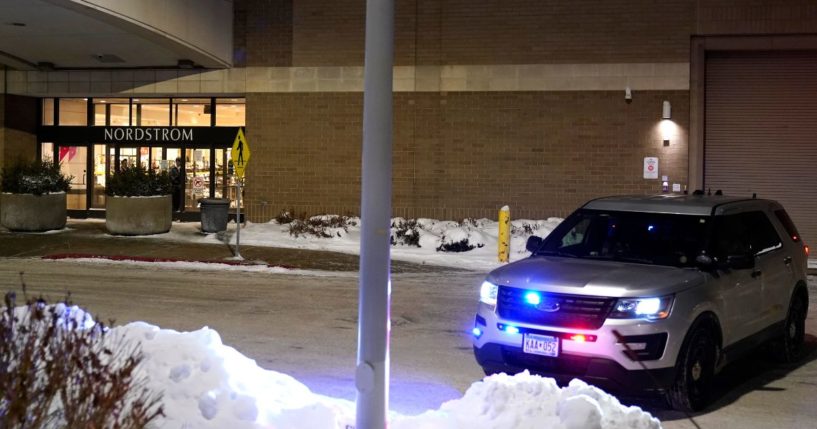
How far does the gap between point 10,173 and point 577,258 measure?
18288mm

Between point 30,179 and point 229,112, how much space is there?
6.29m

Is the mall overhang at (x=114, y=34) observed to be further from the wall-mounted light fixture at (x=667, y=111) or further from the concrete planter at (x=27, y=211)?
the wall-mounted light fixture at (x=667, y=111)

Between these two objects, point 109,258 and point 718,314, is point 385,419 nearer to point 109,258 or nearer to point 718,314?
point 718,314

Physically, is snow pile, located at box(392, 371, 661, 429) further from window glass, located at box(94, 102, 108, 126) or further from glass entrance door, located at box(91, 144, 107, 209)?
window glass, located at box(94, 102, 108, 126)

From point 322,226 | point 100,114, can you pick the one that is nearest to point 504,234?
point 322,226

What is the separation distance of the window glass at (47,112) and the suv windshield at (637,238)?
2288 cm

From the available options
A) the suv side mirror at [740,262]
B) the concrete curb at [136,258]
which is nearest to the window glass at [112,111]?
the concrete curb at [136,258]

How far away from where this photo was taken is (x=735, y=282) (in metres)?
7.19

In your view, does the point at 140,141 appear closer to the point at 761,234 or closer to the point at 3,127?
the point at 3,127

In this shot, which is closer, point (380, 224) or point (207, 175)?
point (380, 224)

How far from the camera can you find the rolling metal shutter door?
20781 mm

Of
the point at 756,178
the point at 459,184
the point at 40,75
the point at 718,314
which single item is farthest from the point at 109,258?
the point at 756,178

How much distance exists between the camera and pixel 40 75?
2503 cm


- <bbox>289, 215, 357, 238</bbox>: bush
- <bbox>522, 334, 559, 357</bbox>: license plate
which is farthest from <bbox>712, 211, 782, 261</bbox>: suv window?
<bbox>289, 215, 357, 238</bbox>: bush
